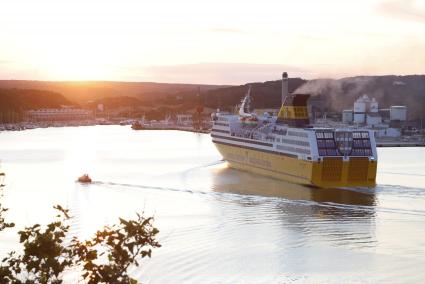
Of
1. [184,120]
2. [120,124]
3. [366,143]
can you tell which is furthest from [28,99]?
[366,143]

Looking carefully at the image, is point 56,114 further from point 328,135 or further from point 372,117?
point 328,135

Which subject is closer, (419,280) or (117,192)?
(419,280)

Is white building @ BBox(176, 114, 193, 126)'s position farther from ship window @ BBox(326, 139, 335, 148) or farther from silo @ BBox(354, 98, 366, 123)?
ship window @ BBox(326, 139, 335, 148)

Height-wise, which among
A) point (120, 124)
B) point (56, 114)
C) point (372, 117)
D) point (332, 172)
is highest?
point (372, 117)

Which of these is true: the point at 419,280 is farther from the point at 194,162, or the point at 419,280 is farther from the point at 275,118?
the point at 194,162

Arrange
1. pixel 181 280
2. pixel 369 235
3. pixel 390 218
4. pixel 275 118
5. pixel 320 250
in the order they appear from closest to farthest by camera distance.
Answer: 1. pixel 181 280
2. pixel 320 250
3. pixel 369 235
4. pixel 390 218
5. pixel 275 118

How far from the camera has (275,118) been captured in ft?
89.9

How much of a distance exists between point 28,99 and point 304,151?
9752cm

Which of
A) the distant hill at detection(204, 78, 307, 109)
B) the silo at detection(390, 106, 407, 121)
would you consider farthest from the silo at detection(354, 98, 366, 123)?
the distant hill at detection(204, 78, 307, 109)

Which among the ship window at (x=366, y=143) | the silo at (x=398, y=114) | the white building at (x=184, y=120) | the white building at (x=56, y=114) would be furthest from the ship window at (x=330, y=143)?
the white building at (x=56, y=114)

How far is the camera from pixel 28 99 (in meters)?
113

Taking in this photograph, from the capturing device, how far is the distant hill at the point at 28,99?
322 ft

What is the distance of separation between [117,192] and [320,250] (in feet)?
29.1

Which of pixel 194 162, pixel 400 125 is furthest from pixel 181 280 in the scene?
pixel 400 125
